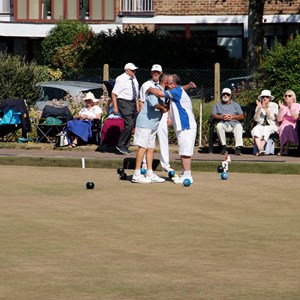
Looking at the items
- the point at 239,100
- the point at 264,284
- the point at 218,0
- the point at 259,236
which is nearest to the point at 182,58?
the point at 218,0

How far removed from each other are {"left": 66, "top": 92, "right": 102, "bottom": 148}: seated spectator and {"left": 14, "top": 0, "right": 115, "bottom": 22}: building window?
28.3 metres

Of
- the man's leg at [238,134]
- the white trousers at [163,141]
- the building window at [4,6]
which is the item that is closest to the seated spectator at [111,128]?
the man's leg at [238,134]

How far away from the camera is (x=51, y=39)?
4697 cm

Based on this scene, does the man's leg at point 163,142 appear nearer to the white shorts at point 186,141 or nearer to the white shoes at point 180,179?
the white shoes at point 180,179

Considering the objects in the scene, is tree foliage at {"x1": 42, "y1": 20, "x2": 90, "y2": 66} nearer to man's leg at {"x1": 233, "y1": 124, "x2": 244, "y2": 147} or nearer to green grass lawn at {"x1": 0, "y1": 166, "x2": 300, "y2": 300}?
man's leg at {"x1": 233, "y1": 124, "x2": 244, "y2": 147}

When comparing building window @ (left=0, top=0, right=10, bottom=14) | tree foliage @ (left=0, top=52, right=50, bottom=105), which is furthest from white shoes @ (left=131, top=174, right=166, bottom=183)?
building window @ (left=0, top=0, right=10, bottom=14)

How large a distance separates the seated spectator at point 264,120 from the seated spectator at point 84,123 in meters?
2.84

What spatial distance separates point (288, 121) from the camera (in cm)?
1964

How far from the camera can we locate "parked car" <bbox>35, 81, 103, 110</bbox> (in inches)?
985

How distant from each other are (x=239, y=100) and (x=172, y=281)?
13909 millimetres

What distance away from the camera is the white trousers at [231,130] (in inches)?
773

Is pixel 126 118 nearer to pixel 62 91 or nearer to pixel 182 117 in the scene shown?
pixel 182 117

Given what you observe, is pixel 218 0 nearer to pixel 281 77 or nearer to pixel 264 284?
pixel 281 77

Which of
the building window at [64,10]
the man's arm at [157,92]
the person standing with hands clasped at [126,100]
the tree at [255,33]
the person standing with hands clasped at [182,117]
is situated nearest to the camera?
the man's arm at [157,92]
